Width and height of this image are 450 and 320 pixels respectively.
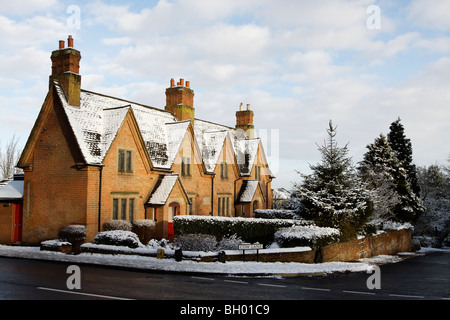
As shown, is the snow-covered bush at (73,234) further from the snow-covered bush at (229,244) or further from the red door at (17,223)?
the snow-covered bush at (229,244)

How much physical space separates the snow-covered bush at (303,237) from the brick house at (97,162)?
9.37m

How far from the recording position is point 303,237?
2288cm

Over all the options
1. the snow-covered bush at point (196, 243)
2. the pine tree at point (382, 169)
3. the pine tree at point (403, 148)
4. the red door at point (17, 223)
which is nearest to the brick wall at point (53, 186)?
the red door at point (17, 223)

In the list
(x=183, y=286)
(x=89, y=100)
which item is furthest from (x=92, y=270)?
(x=89, y=100)

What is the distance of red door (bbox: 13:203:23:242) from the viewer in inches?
1115

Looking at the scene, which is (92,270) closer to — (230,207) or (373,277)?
(373,277)

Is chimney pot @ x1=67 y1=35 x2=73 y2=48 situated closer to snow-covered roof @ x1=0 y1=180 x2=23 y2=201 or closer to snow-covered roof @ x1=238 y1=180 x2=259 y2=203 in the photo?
snow-covered roof @ x1=0 y1=180 x2=23 y2=201

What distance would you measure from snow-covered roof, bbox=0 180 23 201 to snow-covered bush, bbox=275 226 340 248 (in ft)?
58.8

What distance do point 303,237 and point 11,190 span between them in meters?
20.3

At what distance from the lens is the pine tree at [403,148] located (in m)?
53.7

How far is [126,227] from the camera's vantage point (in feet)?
86.5

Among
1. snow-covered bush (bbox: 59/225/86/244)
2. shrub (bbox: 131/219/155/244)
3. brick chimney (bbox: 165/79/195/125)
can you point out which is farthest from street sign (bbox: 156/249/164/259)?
brick chimney (bbox: 165/79/195/125)

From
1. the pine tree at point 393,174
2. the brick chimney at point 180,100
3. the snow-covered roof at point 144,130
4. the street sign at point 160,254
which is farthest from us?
the pine tree at point 393,174

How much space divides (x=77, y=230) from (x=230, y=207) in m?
18.3
